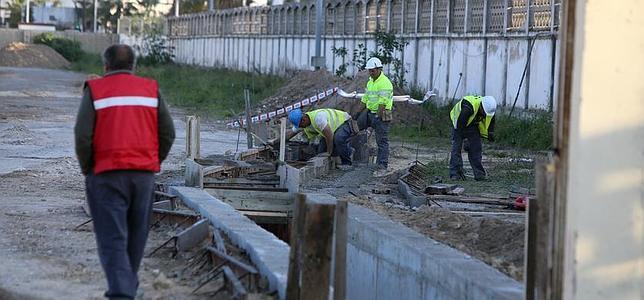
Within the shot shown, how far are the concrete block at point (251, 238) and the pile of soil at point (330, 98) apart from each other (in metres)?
12.8

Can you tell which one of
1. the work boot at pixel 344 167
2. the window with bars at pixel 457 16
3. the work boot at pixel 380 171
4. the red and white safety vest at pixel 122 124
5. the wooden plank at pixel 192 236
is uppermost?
the window with bars at pixel 457 16

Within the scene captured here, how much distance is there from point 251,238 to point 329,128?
8144 mm

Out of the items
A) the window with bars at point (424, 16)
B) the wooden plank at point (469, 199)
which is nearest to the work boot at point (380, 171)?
the wooden plank at point (469, 199)

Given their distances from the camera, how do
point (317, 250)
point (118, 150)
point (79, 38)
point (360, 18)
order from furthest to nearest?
point (79, 38), point (360, 18), point (317, 250), point (118, 150)

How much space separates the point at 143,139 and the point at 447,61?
24269 mm

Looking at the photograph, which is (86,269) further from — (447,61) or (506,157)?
(447,61)

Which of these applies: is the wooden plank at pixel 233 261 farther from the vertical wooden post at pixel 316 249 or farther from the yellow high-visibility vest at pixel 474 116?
the yellow high-visibility vest at pixel 474 116

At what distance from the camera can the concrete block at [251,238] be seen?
8.64 m

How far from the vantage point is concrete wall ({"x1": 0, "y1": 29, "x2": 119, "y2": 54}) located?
321 feet

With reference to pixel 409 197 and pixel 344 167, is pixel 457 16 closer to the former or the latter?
pixel 344 167

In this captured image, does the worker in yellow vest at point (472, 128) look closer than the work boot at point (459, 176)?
Yes

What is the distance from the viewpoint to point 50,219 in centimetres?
1280

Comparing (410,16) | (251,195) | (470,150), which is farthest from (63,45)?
(251,195)

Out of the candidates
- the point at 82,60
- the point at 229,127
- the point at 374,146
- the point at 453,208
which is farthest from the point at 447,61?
the point at 82,60
